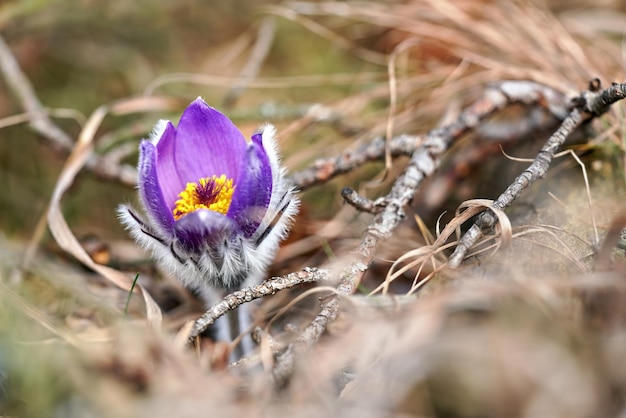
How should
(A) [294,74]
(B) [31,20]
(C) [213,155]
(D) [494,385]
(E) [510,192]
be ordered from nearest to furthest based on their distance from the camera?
(D) [494,385], (E) [510,192], (C) [213,155], (B) [31,20], (A) [294,74]

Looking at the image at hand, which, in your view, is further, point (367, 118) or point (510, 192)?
point (367, 118)

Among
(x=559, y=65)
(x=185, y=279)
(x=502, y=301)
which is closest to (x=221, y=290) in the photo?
(x=185, y=279)

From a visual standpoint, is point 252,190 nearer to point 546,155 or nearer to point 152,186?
point 152,186

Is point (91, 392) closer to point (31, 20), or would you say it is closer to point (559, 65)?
point (559, 65)

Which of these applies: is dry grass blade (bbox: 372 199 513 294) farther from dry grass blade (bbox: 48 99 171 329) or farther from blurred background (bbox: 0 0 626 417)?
dry grass blade (bbox: 48 99 171 329)

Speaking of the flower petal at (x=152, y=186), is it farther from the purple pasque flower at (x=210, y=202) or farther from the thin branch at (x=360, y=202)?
the thin branch at (x=360, y=202)

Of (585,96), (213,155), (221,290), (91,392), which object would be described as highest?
(585,96)

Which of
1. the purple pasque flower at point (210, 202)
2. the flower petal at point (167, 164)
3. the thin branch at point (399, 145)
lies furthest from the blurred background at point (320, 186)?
the flower petal at point (167, 164)
